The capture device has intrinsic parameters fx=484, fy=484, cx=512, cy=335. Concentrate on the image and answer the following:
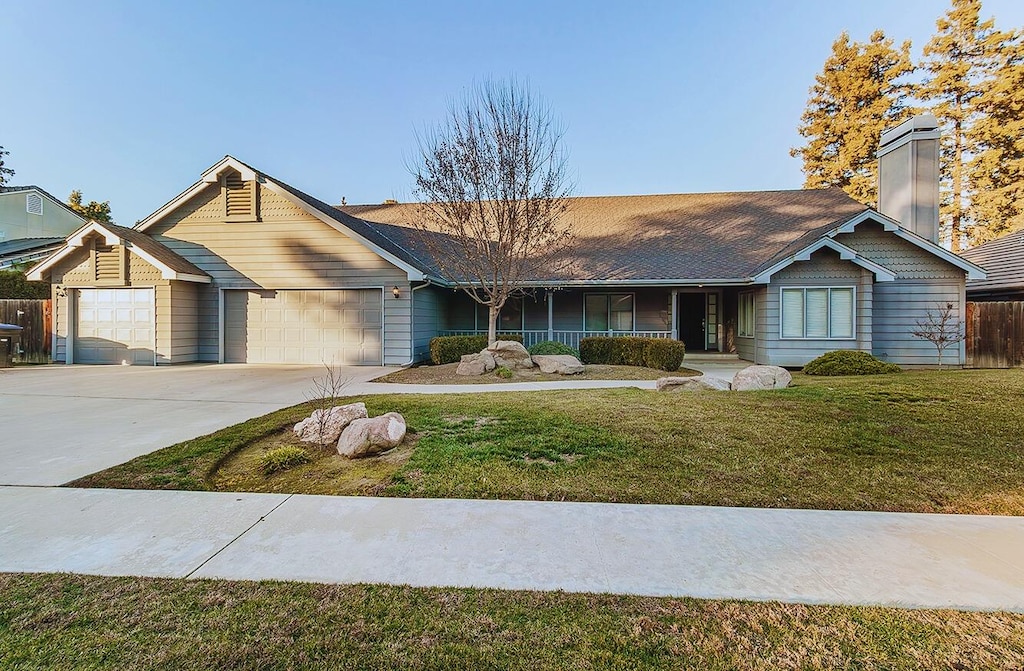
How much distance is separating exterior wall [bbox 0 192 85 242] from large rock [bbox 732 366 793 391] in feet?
102

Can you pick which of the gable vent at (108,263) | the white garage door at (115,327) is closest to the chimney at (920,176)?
the white garage door at (115,327)

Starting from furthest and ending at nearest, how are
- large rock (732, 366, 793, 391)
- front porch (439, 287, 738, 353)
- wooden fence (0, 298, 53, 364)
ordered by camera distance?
front porch (439, 287, 738, 353) → wooden fence (0, 298, 53, 364) → large rock (732, 366, 793, 391)

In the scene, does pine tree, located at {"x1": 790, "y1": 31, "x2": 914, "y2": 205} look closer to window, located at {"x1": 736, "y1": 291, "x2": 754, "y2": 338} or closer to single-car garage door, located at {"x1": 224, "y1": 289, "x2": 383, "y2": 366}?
window, located at {"x1": 736, "y1": 291, "x2": 754, "y2": 338}

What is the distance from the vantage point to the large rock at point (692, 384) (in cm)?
830

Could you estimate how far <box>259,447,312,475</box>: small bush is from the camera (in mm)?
4523

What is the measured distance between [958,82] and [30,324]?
130 ft

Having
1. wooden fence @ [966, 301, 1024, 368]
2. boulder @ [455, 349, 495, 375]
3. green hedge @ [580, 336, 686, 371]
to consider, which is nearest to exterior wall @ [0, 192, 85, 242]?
boulder @ [455, 349, 495, 375]

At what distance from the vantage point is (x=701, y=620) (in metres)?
2.27

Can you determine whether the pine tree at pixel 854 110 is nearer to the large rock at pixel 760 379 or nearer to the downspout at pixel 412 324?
the large rock at pixel 760 379

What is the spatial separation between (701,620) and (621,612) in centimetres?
37

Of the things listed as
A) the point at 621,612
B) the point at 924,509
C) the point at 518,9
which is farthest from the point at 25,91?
the point at 924,509

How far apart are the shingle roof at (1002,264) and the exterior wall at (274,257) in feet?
56.5

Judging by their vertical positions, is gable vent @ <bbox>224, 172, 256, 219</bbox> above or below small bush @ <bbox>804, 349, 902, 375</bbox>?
above

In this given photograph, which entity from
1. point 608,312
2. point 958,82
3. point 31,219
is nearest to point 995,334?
point 608,312
